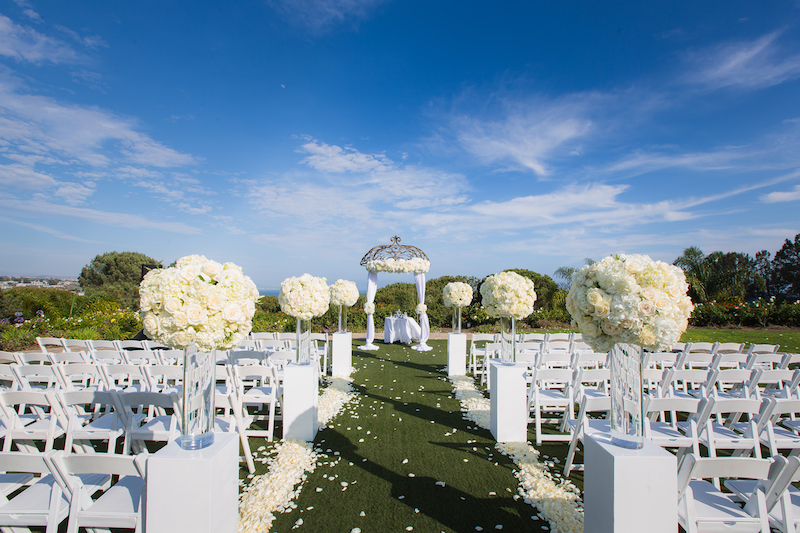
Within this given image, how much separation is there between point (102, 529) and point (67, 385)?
8.73 feet

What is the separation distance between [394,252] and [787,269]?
36.6 meters

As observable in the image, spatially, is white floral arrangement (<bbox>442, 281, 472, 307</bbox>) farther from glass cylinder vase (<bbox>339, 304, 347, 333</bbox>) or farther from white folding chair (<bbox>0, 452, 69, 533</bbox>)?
white folding chair (<bbox>0, 452, 69, 533</bbox>)

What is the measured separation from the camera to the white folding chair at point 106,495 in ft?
6.50

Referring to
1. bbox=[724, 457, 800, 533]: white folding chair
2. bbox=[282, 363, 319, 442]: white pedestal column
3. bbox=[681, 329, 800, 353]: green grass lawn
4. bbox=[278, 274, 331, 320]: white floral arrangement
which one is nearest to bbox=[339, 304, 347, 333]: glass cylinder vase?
bbox=[278, 274, 331, 320]: white floral arrangement

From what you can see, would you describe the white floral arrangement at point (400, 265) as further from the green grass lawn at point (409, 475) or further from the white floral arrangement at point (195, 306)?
the white floral arrangement at point (195, 306)

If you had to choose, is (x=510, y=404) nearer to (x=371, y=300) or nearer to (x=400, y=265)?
(x=400, y=265)

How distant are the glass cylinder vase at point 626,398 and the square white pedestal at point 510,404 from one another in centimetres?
193

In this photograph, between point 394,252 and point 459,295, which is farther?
point 394,252

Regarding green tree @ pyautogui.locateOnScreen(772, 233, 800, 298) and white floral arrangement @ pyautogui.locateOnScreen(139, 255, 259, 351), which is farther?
green tree @ pyautogui.locateOnScreen(772, 233, 800, 298)

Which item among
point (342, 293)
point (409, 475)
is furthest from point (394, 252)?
point (409, 475)

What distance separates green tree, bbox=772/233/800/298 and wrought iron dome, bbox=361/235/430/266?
31717 mm

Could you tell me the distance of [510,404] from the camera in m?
4.39

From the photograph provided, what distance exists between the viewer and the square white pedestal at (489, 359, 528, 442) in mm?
4363

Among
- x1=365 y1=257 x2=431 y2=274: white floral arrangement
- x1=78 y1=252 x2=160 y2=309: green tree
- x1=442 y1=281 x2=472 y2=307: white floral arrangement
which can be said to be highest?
x1=78 y1=252 x2=160 y2=309: green tree
